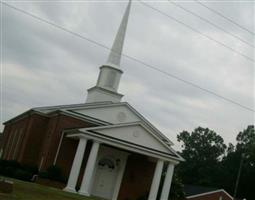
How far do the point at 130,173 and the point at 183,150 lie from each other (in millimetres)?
61516

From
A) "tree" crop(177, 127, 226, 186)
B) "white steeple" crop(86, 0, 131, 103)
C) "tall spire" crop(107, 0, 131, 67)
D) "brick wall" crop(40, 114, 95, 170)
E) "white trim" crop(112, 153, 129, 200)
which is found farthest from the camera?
"tree" crop(177, 127, 226, 186)

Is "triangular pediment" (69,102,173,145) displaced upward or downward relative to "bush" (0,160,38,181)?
upward

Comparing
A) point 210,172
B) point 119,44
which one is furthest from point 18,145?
point 210,172

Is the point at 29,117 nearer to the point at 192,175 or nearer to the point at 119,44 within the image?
the point at 119,44

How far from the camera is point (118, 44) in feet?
144

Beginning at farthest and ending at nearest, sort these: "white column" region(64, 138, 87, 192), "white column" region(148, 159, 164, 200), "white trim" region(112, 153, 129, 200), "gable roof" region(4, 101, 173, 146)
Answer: "white trim" region(112, 153, 129, 200)
"gable roof" region(4, 101, 173, 146)
"white column" region(148, 159, 164, 200)
"white column" region(64, 138, 87, 192)

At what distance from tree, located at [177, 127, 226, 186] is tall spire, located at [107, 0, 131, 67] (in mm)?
44612

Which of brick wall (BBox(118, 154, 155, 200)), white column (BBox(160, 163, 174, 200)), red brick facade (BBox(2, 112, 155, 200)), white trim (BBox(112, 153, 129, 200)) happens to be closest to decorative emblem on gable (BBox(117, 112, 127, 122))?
red brick facade (BBox(2, 112, 155, 200))

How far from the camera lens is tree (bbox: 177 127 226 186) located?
85.9 metres

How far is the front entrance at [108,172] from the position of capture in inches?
1491

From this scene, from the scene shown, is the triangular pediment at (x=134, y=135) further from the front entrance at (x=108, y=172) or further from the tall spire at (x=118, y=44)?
the tall spire at (x=118, y=44)

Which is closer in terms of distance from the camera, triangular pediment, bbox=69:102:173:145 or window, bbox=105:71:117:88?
triangular pediment, bbox=69:102:173:145

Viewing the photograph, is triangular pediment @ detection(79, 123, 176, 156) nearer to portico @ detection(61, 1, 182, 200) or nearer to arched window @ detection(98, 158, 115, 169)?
portico @ detection(61, 1, 182, 200)

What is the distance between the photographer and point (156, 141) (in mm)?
35875
